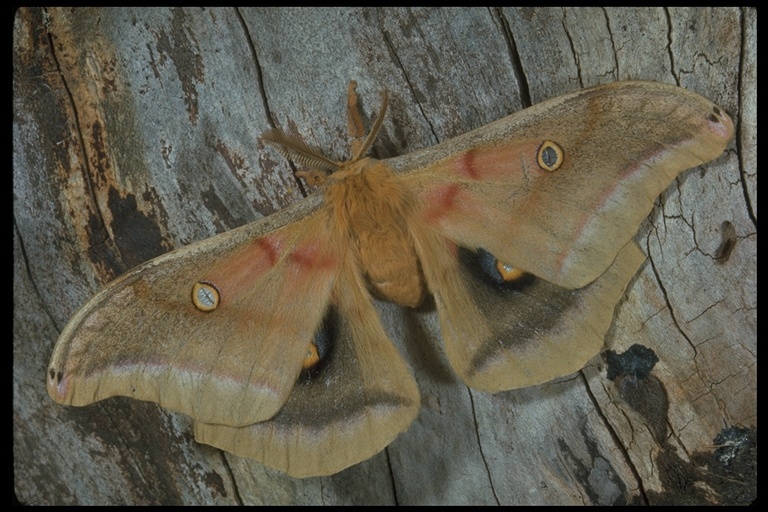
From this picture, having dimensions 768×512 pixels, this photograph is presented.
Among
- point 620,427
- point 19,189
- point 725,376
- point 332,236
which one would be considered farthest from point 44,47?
point 725,376

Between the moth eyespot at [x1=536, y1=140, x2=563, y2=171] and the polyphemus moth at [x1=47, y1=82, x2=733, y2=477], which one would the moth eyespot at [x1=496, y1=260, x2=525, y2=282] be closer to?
the polyphemus moth at [x1=47, y1=82, x2=733, y2=477]

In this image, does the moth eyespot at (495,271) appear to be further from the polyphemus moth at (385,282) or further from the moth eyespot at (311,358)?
the moth eyespot at (311,358)

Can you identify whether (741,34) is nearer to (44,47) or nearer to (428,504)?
(428,504)

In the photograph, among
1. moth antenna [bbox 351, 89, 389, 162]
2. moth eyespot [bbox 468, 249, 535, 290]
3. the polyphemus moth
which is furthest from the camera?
moth eyespot [bbox 468, 249, 535, 290]

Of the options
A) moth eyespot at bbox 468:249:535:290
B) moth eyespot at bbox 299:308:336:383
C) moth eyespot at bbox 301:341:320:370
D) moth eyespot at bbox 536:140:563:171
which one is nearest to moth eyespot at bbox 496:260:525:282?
moth eyespot at bbox 468:249:535:290

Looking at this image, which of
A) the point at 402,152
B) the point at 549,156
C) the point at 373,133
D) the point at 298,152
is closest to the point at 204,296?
the point at 298,152

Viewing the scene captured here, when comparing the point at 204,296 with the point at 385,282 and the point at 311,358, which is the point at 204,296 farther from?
the point at 385,282

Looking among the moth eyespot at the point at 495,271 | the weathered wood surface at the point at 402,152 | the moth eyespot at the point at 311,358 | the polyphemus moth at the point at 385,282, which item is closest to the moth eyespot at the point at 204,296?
the polyphemus moth at the point at 385,282
